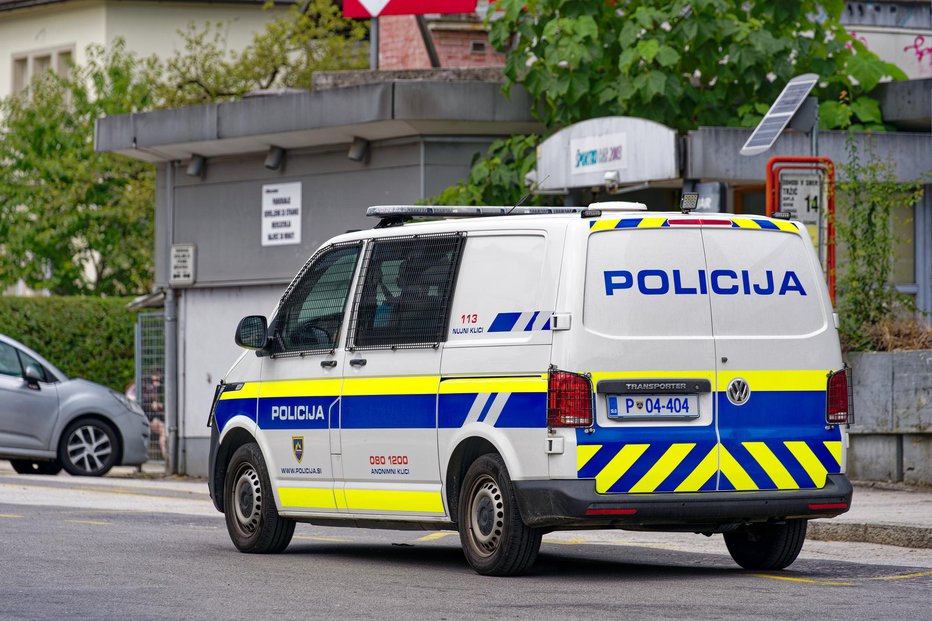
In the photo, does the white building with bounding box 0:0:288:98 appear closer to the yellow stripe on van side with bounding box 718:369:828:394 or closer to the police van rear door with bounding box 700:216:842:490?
Answer: the police van rear door with bounding box 700:216:842:490

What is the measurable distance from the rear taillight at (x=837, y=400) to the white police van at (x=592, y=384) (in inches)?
0.4

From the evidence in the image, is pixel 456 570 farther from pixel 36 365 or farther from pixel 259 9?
pixel 259 9

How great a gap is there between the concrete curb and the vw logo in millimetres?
2949

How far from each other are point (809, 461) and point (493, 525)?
1.74m

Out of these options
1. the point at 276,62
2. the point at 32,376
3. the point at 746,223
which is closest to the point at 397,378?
the point at 746,223

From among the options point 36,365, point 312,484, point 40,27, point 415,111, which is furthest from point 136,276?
point 312,484

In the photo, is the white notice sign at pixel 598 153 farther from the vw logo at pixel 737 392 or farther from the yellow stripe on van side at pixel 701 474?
the yellow stripe on van side at pixel 701 474

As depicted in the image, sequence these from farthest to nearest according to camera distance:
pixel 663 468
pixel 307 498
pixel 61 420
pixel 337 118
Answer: pixel 61 420, pixel 337 118, pixel 307 498, pixel 663 468

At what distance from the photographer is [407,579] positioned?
1010 cm

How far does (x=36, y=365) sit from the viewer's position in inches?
883

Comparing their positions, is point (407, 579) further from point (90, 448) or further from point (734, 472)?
point (90, 448)

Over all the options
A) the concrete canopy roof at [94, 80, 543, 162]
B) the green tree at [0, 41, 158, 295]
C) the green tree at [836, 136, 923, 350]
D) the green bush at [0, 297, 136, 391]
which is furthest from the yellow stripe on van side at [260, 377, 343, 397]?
the green tree at [0, 41, 158, 295]

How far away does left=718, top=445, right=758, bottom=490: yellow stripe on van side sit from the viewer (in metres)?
9.78

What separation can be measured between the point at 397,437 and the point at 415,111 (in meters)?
9.72
